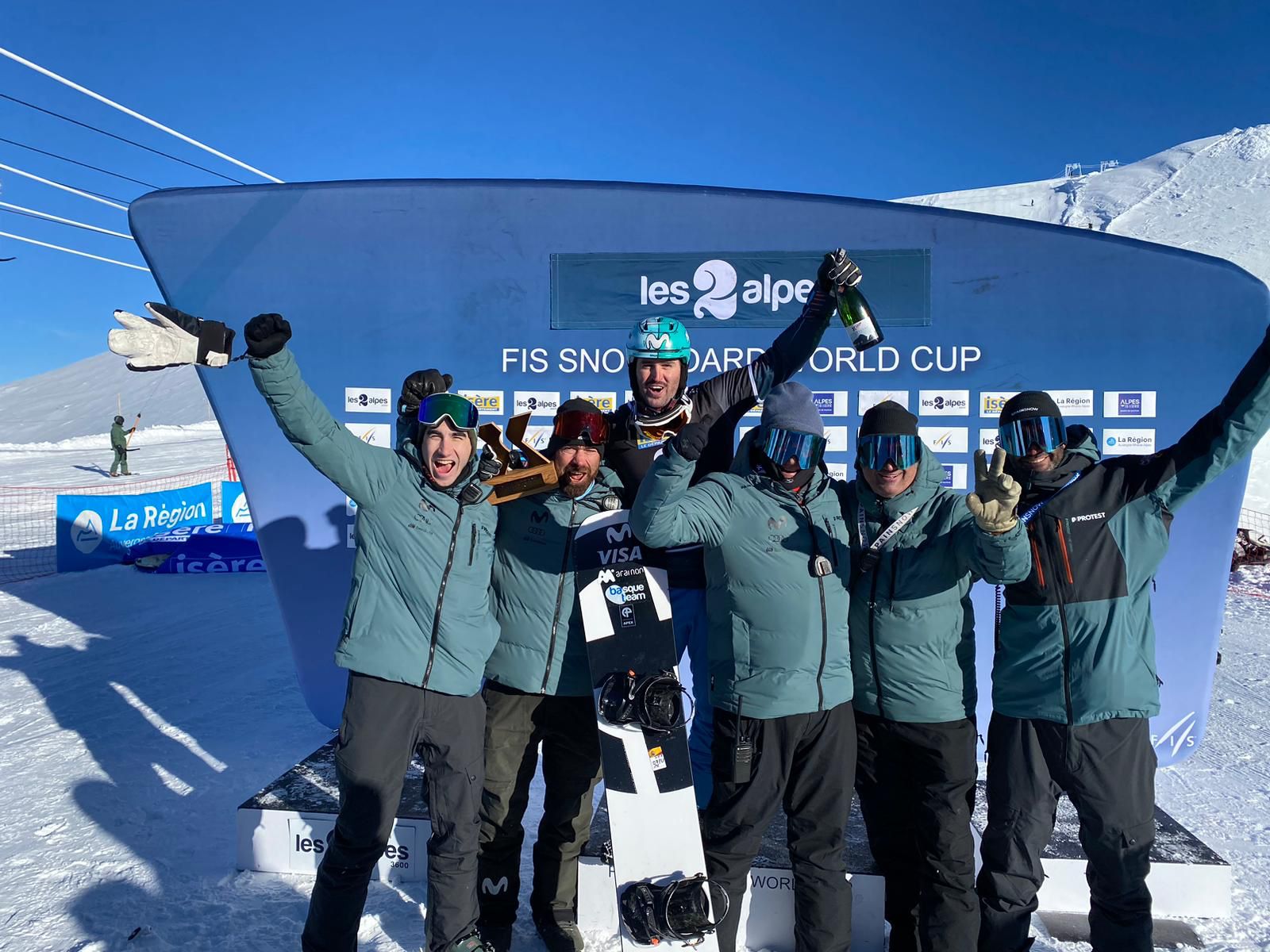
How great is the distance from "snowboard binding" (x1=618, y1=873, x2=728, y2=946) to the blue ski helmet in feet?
6.01

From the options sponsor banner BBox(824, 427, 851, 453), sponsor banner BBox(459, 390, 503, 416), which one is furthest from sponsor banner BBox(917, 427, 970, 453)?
sponsor banner BBox(459, 390, 503, 416)

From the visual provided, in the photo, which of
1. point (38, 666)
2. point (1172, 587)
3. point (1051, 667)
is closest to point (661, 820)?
point (1051, 667)

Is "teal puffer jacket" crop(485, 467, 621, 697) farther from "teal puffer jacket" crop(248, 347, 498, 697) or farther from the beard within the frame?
"teal puffer jacket" crop(248, 347, 498, 697)

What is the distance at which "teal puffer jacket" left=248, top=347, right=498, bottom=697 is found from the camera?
259cm

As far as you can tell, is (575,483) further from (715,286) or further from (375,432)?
(375,432)

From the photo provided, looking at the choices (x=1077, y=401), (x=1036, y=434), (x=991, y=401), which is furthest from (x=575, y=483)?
(x=1077, y=401)

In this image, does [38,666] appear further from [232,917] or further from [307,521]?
[232,917]

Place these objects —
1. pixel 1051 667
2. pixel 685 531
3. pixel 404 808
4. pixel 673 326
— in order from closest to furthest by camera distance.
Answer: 1. pixel 685 531
2. pixel 1051 667
3. pixel 673 326
4. pixel 404 808

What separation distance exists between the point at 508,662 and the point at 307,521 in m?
2.65

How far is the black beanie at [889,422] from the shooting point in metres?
2.55

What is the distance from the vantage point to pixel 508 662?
2.87m

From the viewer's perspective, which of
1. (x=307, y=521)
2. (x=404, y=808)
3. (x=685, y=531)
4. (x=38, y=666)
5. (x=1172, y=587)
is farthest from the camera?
(x=38, y=666)

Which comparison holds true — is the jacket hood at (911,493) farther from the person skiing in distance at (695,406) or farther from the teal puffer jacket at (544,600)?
the teal puffer jacket at (544,600)

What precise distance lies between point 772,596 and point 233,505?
12529 millimetres
